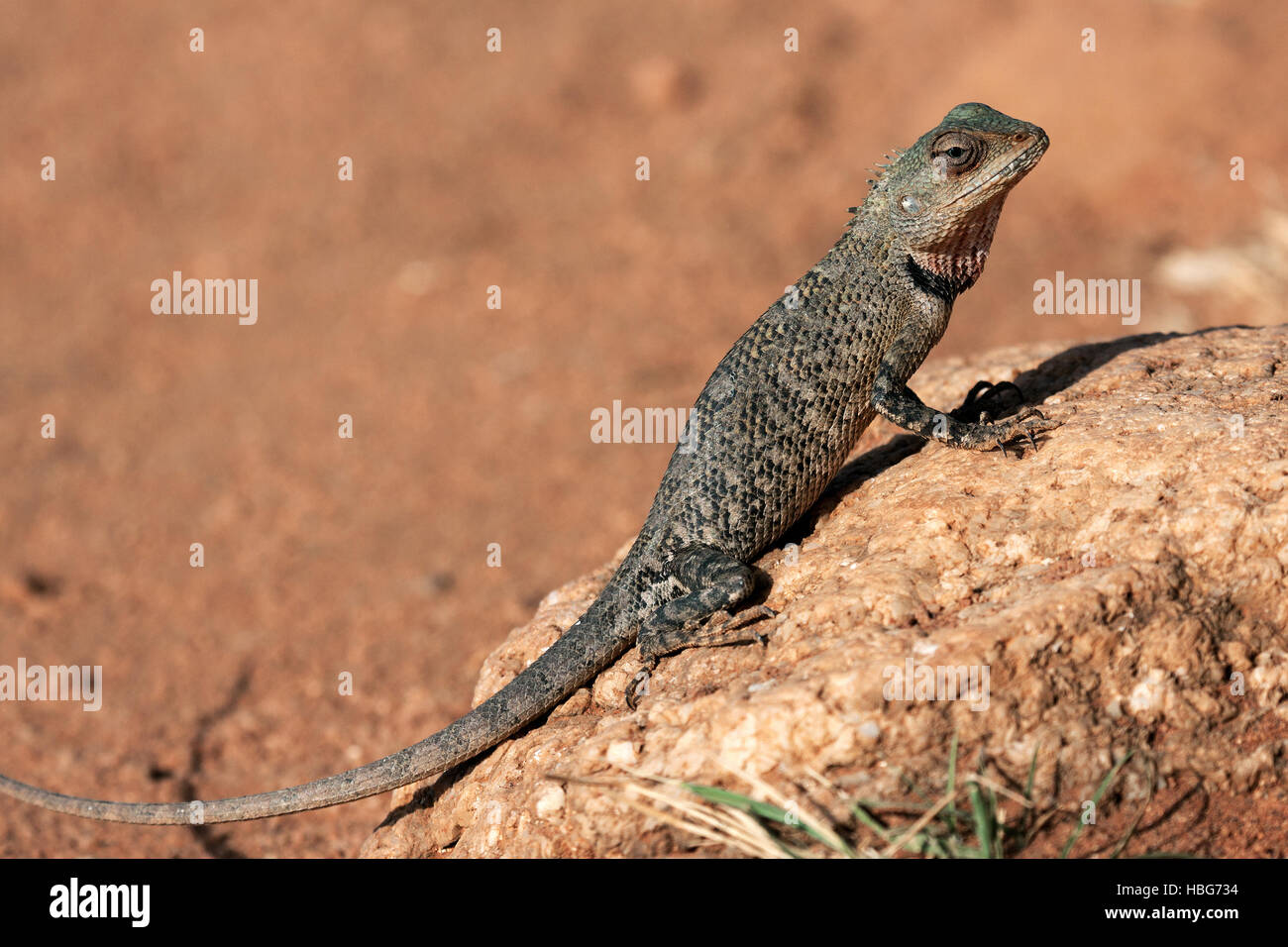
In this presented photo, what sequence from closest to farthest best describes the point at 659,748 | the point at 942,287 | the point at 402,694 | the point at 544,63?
the point at 659,748 < the point at 942,287 < the point at 402,694 < the point at 544,63

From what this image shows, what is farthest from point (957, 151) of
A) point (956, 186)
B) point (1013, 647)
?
point (1013, 647)

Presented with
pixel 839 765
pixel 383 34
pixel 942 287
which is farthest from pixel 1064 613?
pixel 383 34

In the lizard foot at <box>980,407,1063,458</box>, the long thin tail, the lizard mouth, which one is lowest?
the long thin tail

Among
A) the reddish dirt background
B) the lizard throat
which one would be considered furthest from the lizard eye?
the reddish dirt background

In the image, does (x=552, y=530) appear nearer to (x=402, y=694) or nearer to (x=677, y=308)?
(x=402, y=694)

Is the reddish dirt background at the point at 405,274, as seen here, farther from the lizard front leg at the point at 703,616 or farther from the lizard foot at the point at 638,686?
the lizard front leg at the point at 703,616

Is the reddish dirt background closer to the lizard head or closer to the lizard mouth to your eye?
the lizard head

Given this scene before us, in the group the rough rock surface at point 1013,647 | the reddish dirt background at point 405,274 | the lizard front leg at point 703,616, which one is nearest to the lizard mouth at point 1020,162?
the rough rock surface at point 1013,647
